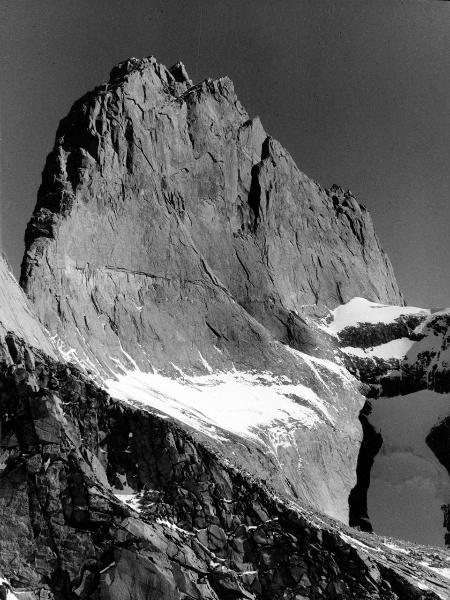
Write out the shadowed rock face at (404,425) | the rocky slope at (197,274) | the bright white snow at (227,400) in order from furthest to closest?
the shadowed rock face at (404,425) → the rocky slope at (197,274) → the bright white snow at (227,400)

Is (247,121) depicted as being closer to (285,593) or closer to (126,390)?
(126,390)

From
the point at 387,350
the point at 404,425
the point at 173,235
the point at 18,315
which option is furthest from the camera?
the point at 387,350

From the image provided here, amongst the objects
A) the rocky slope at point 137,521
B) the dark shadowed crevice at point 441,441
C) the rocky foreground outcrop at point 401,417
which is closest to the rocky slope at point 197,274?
the rocky foreground outcrop at point 401,417

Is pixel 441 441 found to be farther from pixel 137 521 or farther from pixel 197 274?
pixel 137 521

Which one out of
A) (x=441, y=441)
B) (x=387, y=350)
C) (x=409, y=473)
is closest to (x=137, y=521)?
(x=409, y=473)

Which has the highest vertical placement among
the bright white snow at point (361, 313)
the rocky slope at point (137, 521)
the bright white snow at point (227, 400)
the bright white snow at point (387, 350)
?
the bright white snow at point (361, 313)

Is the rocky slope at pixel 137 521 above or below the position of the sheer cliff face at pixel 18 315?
below

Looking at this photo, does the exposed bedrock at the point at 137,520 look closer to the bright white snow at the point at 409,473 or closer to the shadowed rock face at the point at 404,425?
the bright white snow at the point at 409,473
